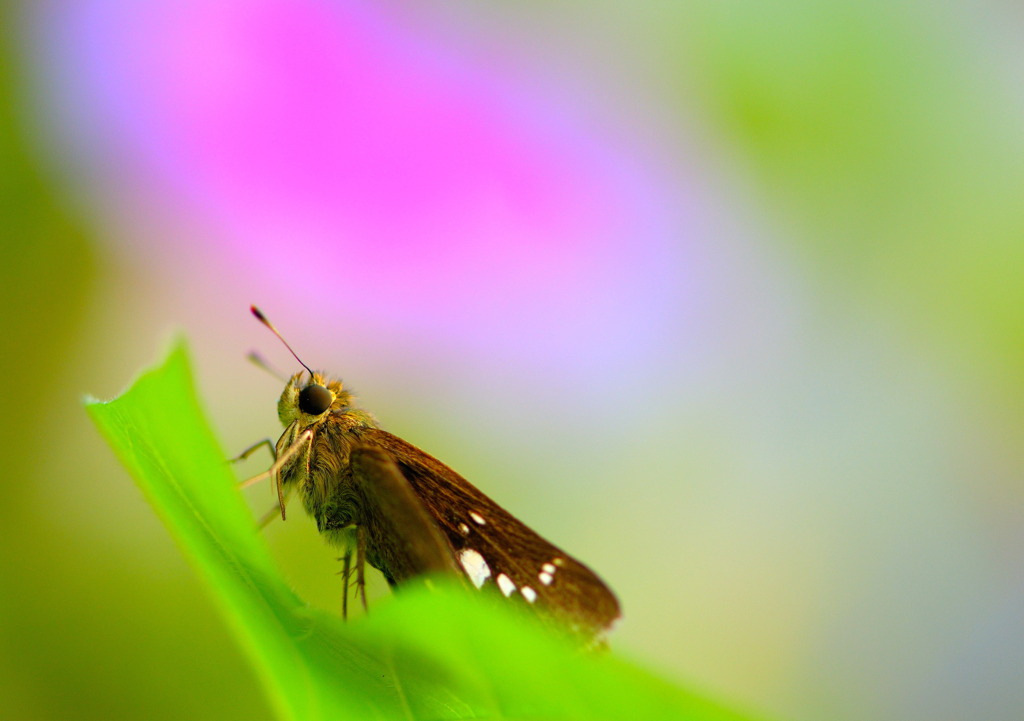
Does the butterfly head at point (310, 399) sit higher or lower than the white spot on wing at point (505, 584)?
higher

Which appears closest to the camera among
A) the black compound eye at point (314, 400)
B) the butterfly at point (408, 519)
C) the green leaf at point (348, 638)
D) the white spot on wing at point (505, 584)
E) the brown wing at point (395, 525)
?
the green leaf at point (348, 638)

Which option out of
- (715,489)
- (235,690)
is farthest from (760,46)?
(235,690)

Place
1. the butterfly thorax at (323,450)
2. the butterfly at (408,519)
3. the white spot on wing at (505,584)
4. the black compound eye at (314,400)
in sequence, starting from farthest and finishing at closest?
the black compound eye at (314,400)
the butterfly thorax at (323,450)
the white spot on wing at (505,584)
the butterfly at (408,519)

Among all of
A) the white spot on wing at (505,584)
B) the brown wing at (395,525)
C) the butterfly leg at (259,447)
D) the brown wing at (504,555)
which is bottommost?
the brown wing at (395,525)

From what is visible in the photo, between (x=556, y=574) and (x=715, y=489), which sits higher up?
(x=715, y=489)

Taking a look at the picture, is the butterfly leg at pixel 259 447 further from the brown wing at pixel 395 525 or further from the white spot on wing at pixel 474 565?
the white spot on wing at pixel 474 565

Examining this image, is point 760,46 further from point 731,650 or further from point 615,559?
point 731,650

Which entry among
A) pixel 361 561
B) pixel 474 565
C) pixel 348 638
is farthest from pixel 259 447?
pixel 348 638

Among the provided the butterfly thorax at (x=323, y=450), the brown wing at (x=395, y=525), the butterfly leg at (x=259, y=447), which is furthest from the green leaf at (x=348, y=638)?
the butterfly leg at (x=259, y=447)

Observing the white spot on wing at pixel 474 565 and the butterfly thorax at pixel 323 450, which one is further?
the butterfly thorax at pixel 323 450
